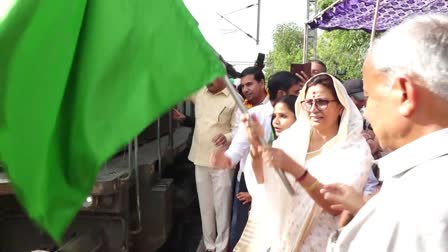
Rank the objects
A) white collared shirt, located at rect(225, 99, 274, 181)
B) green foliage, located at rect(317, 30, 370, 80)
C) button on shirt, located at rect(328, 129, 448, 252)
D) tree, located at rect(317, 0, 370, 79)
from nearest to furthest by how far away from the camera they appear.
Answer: button on shirt, located at rect(328, 129, 448, 252) → white collared shirt, located at rect(225, 99, 274, 181) → tree, located at rect(317, 0, 370, 79) → green foliage, located at rect(317, 30, 370, 80)

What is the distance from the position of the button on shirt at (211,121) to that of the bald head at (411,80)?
333cm

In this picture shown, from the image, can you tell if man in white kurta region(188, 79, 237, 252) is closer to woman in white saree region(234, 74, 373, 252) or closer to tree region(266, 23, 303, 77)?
woman in white saree region(234, 74, 373, 252)

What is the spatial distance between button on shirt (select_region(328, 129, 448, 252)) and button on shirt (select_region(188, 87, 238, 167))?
3.43 meters

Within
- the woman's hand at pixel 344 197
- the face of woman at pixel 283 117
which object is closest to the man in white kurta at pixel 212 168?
the face of woman at pixel 283 117

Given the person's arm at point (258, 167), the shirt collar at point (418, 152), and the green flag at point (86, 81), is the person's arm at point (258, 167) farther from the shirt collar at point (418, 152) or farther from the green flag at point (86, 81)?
the shirt collar at point (418, 152)

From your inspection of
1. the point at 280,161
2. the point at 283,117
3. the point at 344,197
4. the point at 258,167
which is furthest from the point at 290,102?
the point at 344,197

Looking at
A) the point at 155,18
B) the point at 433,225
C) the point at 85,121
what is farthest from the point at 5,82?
the point at 433,225

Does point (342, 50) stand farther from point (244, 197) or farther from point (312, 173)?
point (312, 173)

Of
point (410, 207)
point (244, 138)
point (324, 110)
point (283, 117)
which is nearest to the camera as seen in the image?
point (410, 207)

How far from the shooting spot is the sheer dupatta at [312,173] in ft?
8.09

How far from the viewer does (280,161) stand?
7.39ft

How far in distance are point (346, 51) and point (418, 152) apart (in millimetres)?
20253

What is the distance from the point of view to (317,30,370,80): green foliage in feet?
62.5

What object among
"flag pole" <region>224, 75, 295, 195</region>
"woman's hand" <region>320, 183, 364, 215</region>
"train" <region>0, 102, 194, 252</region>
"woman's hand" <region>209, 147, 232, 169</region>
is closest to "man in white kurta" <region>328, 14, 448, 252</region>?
"woman's hand" <region>320, 183, 364, 215</region>
